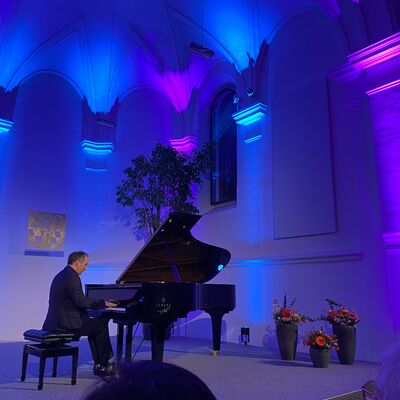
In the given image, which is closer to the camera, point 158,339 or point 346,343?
point 158,339

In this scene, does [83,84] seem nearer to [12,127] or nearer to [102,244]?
[12,127]

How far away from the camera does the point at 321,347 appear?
501 centimetres

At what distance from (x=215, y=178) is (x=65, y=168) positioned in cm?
316

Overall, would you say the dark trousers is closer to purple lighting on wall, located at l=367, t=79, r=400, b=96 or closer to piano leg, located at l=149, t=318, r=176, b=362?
piano leg, located at l=149, t=318, r=176, b=362

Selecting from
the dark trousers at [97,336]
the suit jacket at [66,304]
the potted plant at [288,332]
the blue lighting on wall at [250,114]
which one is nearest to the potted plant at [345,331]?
the potted plant at [288,332]

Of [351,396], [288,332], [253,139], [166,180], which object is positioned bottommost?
[351,396]

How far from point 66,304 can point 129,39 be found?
6.63 m

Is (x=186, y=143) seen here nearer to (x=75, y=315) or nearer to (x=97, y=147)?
(x=97, y=147)

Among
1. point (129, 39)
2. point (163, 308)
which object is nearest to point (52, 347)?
point (163, 308)

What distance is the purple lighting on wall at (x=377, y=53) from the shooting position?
5773mm

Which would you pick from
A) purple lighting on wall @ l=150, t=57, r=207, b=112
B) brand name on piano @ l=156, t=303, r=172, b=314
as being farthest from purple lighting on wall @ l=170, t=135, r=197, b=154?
brand name on piano @ l=156, t=303, r=172, b=314

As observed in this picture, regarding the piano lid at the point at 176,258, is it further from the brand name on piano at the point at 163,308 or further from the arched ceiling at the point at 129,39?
the arched ceiling at the point at 129,39

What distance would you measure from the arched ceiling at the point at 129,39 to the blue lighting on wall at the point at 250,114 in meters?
1.01

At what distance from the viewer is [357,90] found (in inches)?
248
